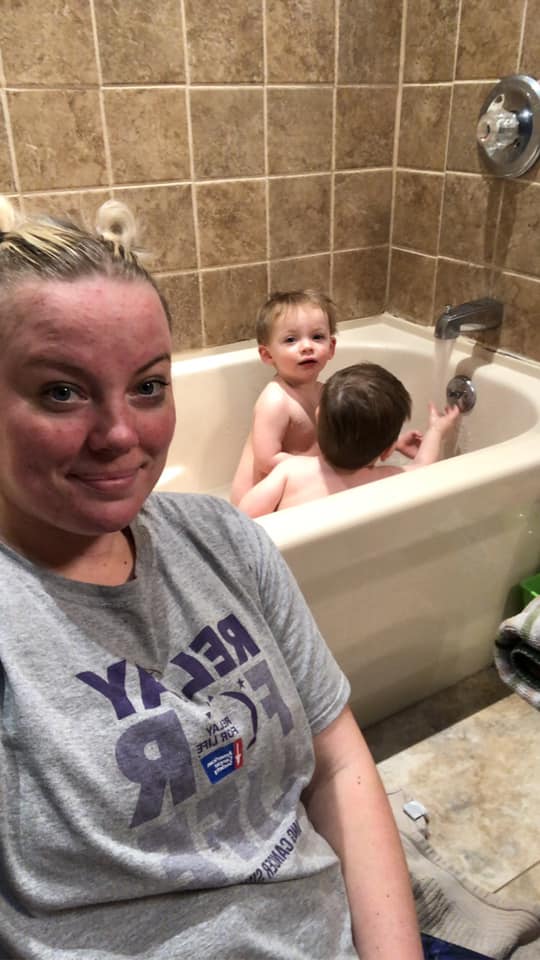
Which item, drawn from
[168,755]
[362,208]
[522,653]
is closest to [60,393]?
[168,755]

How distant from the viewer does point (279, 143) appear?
1725 millimetres

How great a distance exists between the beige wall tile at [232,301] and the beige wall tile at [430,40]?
0.57m

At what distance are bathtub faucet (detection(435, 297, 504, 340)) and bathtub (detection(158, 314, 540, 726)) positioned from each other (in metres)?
0.08

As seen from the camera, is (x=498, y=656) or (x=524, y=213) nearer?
(x=498, y=656)

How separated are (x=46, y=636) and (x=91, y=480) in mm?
112

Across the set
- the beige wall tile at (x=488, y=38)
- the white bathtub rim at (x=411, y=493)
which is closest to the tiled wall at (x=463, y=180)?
the beige wall tile at (x=488, y=38)

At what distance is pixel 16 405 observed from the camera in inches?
20.4

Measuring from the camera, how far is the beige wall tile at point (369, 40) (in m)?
1.71

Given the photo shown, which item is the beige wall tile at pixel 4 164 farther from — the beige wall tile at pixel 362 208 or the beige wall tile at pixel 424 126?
the beige wall tile at pixel 424 126

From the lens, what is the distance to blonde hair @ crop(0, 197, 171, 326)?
52 cm

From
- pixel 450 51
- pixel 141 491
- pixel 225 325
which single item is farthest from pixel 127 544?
pixel 450 51

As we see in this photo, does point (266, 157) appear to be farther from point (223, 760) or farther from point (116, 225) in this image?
point (223, 760)

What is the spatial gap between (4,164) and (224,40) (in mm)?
520

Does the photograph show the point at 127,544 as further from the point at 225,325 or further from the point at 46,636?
the point at 225,325
